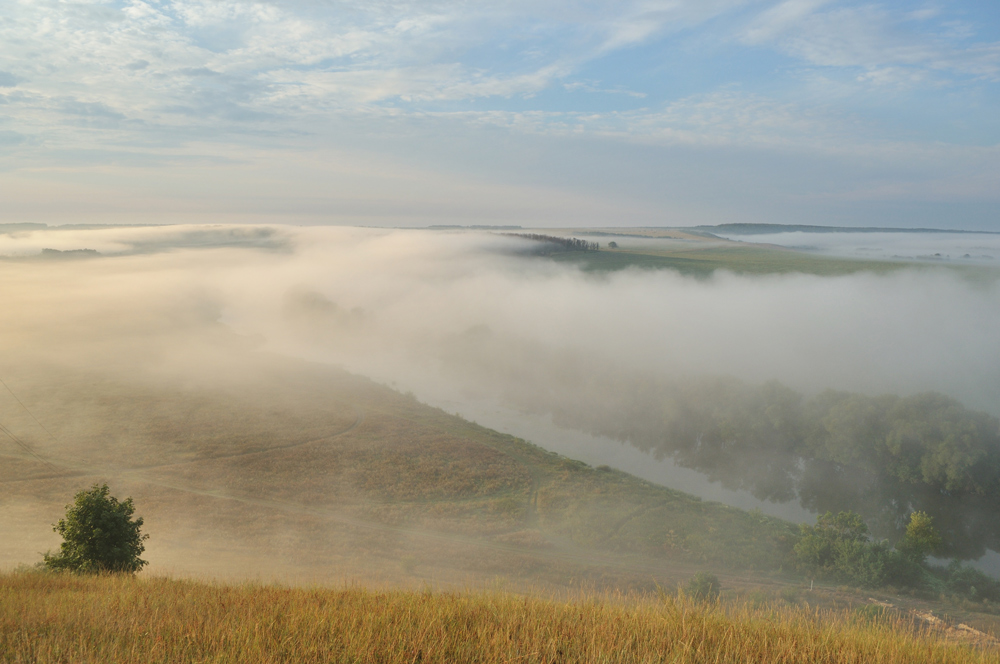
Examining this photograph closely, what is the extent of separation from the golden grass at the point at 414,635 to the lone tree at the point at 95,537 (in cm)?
1469

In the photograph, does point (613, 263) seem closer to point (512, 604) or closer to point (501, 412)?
point (501, 412)

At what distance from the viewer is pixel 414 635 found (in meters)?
5.61

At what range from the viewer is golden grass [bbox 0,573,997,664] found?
526 cm

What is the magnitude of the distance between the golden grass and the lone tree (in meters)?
14.7

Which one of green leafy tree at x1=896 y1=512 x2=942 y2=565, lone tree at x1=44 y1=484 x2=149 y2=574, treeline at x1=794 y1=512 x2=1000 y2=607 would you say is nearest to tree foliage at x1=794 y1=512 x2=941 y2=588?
treeline at x1=794 y1=512 x2=1000 y2=607

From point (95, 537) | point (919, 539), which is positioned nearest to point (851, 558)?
point (919, 539)

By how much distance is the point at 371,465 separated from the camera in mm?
48875

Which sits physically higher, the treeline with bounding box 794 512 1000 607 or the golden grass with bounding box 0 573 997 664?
the golden grass with bounding box 0 573 997 664

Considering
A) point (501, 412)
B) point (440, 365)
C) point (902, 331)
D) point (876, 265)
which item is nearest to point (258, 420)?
point (501, 412)

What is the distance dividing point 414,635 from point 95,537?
19.9 meters

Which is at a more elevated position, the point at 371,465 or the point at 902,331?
the point at 902,331

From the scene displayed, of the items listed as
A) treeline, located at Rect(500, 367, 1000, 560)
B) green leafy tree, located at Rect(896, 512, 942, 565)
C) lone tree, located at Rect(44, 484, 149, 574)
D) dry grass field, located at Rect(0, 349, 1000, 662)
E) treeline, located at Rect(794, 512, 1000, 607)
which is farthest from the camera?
treeline, located at Rect(500, 367, 1000, 560)

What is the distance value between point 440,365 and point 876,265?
144 meters

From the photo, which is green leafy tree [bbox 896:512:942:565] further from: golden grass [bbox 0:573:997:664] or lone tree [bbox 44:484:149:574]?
lone tree [bbox 44:484:149:574]
